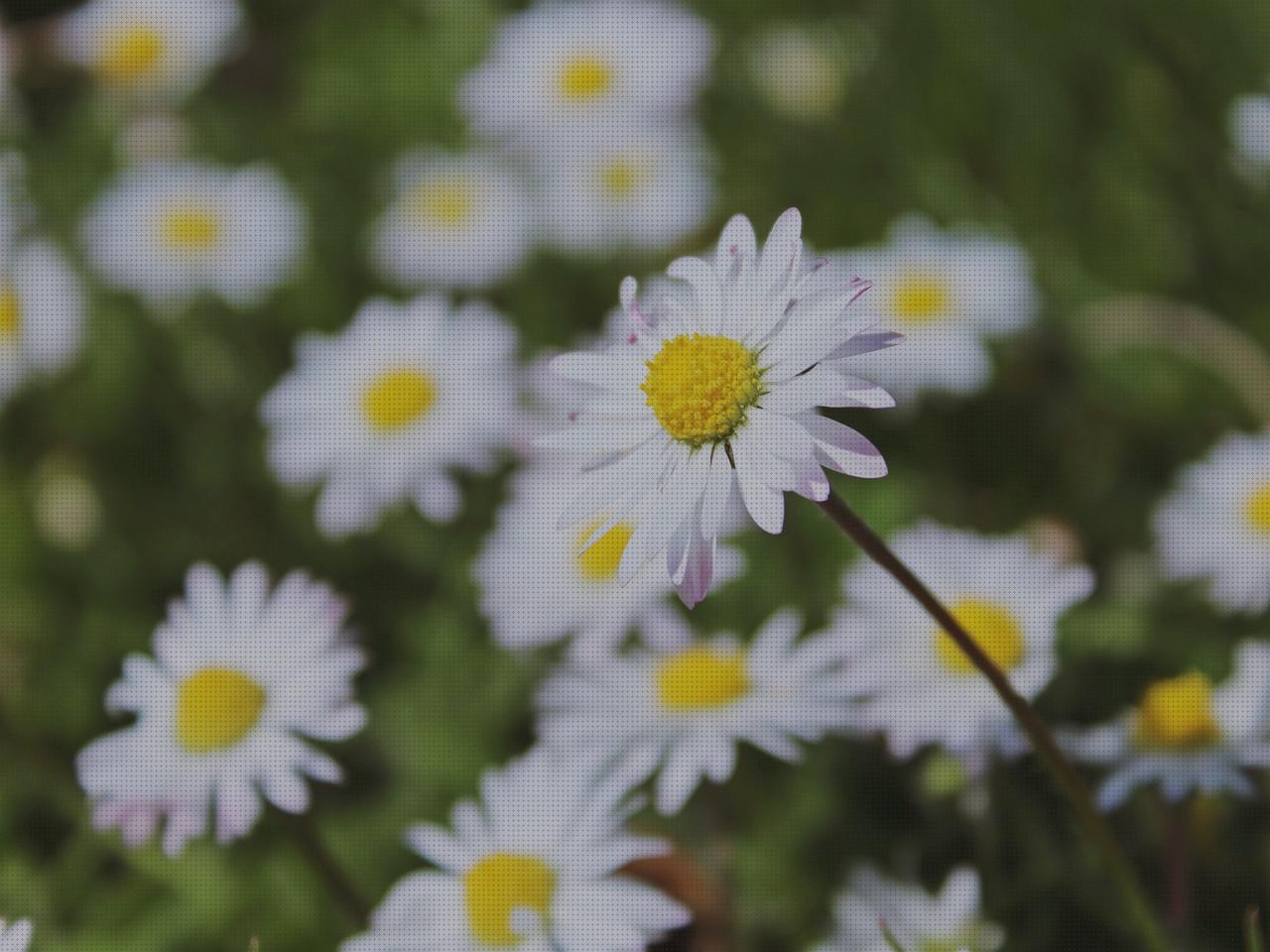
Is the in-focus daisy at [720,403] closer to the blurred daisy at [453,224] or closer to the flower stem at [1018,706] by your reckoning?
the flower stem at [1018,706]

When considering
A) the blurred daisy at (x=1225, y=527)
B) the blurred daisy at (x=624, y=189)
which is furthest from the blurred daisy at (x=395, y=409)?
the blurred daisy at (x=1225, y=527)

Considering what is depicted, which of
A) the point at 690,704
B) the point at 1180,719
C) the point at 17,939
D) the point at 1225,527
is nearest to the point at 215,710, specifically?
the point at 17,939

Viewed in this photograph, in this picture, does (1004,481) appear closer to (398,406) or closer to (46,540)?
(398,406)

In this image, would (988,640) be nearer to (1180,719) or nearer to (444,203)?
(1180,719)

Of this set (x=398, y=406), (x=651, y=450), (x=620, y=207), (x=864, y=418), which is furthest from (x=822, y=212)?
(x=651, y=450)

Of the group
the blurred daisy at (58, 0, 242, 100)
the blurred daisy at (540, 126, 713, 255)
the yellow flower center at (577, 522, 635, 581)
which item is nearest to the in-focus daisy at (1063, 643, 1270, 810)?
the yellow flower center at (577, 522, 635, 581)
